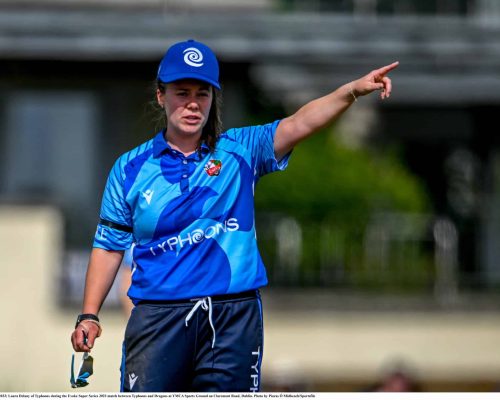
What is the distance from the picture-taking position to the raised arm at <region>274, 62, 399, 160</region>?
17.8ft

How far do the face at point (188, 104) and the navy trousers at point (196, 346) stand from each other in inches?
28.7

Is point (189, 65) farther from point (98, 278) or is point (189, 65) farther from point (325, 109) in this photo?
point (98, 278)

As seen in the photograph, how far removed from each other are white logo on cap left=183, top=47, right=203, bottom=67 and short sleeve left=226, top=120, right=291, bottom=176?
0.39 meters

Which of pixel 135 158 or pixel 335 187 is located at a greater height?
pixel 335 187

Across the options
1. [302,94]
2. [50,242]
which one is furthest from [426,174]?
[50,242]

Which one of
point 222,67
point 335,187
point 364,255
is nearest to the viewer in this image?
point 364,255

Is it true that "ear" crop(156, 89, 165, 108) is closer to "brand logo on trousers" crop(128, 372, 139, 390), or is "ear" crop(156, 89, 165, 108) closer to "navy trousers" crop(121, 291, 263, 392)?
"navy trousers" crop(121, 291, 263, 392)

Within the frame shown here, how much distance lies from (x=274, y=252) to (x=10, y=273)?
10.5 feet

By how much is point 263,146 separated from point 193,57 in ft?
1.61

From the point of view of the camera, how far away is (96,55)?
18.2 meters

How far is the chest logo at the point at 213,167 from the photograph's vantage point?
5523mm

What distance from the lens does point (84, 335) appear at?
547 cm

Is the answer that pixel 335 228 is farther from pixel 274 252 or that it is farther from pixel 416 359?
pixel 416 359

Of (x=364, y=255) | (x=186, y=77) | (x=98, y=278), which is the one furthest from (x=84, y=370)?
(x=364, y=255)
